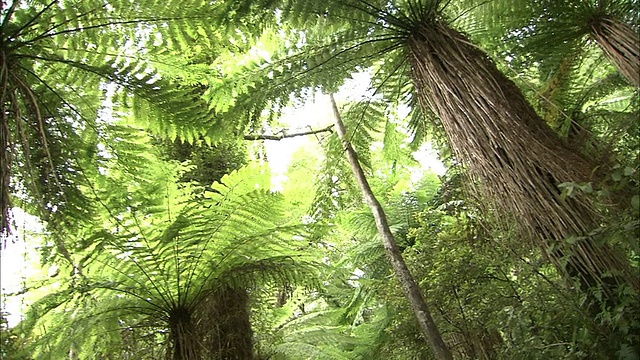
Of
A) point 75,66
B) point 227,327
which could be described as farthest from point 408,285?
point 75,66

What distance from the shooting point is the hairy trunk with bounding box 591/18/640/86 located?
1.77 m

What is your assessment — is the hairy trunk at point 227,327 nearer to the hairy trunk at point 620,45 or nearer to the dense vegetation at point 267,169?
the dense vegetation at point 267,169

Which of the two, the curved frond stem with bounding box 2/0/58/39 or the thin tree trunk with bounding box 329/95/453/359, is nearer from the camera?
the curved frond stem with bounding box 2/0/58/39

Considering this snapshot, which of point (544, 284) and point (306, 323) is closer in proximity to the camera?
point (544, 284)

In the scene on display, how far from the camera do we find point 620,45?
76.9 inches

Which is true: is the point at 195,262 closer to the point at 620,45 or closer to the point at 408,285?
the point at 408,285

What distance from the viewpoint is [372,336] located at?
410cm

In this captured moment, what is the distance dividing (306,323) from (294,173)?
1.48 m

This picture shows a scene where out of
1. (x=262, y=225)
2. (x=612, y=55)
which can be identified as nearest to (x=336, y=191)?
(x=262, y=225)

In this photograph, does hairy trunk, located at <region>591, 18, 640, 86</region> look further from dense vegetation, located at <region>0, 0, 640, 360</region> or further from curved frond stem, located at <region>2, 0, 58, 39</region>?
curved frond stem, located at <region>2, 0, 58, 39</region>

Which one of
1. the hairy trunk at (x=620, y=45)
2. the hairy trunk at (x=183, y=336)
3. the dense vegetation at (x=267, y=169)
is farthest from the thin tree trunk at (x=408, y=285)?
the hairy trunk at (x=620, y=45)

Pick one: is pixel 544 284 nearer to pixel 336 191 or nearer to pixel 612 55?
pixel 612 55

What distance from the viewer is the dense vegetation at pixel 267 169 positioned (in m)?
1.64

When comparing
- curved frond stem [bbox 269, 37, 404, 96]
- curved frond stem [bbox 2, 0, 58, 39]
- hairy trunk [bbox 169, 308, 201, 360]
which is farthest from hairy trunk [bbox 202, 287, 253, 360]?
curved frond stem [bbox 2, 0, 58, 39]
